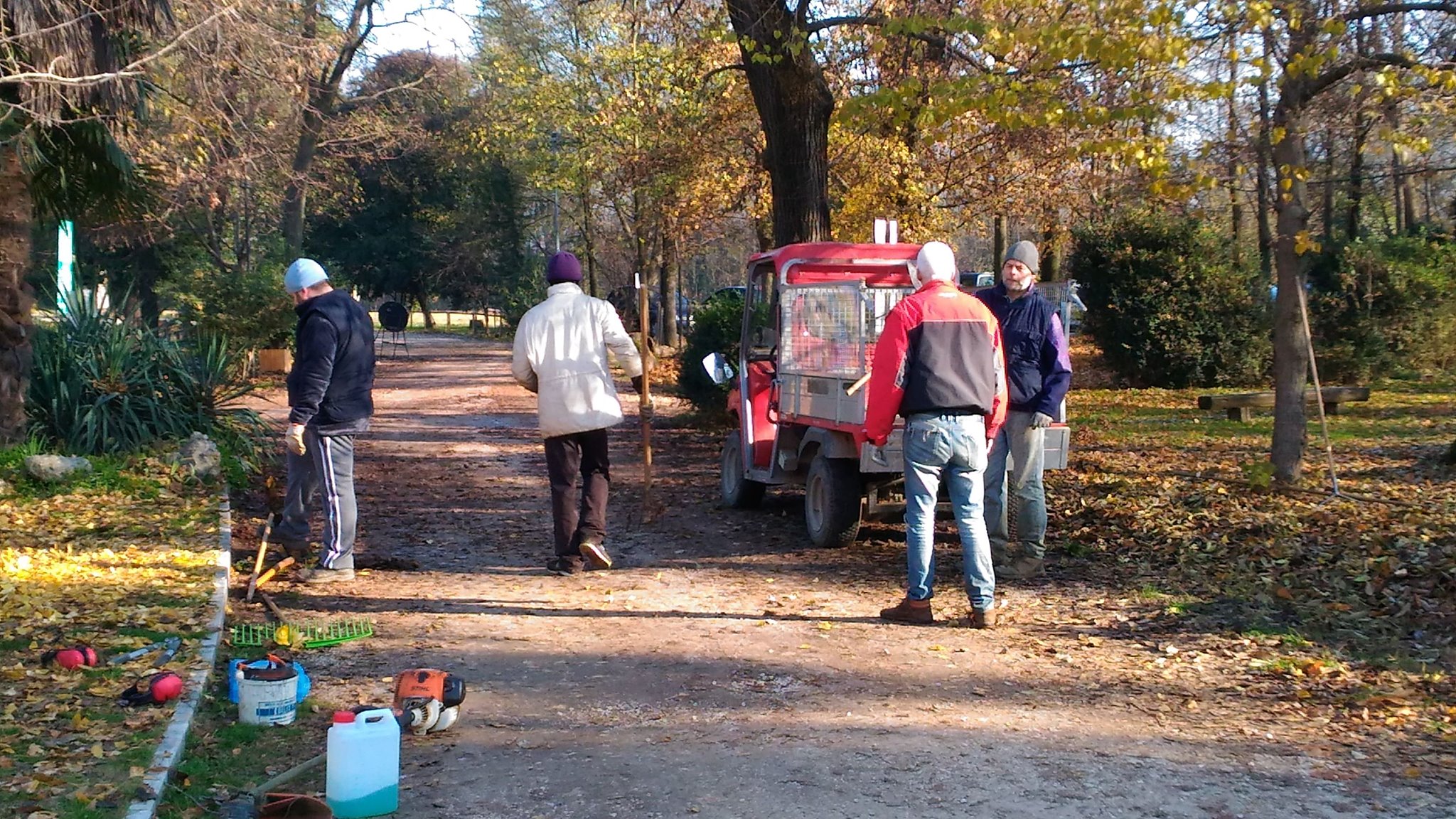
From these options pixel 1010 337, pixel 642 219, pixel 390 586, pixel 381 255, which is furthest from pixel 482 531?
pixel 381 255

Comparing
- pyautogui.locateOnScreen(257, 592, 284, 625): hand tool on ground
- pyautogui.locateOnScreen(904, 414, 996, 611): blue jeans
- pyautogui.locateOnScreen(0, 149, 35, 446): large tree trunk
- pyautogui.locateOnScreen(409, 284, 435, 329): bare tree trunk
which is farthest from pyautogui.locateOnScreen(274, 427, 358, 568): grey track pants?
pyautogui.locateOnScreen(409, 284, 435, 329): bare tree trunk

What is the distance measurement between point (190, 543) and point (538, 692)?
3.88 m

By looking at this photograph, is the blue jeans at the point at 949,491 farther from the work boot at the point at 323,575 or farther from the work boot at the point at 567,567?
the work boot at the point at 323,575

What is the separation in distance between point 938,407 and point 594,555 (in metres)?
2.65

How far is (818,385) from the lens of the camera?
9.05 m

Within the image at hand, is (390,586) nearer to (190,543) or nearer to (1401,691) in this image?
(190,543)

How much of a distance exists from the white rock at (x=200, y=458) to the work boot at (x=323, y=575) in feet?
10.5

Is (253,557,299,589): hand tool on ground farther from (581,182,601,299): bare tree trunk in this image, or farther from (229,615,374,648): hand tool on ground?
(581,182,601,299): bare tree trunk

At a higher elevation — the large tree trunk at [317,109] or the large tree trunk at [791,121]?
the large tree trunk at [317,109]

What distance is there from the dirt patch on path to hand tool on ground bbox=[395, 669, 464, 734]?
0.07 m

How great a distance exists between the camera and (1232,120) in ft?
35.6

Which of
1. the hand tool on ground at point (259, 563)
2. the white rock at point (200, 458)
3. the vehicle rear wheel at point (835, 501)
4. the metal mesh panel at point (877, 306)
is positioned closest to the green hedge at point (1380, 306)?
the metal mesh panel at point (877, 306)

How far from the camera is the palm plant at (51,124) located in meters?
9.37

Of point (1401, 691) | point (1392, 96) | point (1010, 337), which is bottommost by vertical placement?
point (1401, 691)
